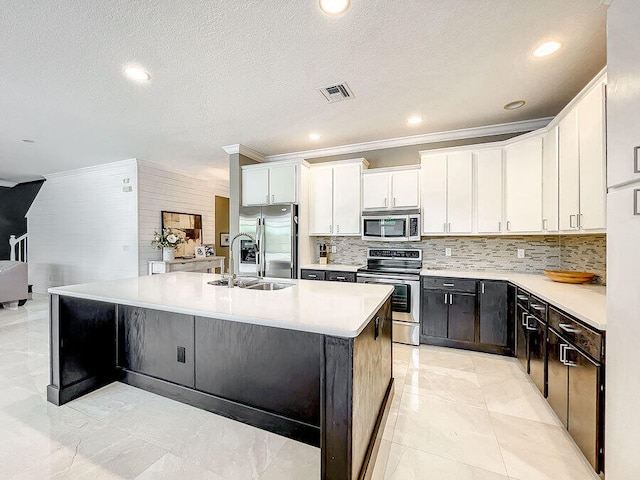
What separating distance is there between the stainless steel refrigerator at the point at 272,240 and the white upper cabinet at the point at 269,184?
0.15 metres

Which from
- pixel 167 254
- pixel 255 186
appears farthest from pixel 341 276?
pixel 167 254

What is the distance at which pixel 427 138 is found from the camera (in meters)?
3.91

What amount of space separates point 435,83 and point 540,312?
2109mm

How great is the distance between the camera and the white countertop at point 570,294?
1.63 metres

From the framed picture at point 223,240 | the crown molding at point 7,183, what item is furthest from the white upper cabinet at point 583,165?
the crown molding at point 7,183

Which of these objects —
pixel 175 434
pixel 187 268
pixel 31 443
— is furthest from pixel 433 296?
pixel 187 268

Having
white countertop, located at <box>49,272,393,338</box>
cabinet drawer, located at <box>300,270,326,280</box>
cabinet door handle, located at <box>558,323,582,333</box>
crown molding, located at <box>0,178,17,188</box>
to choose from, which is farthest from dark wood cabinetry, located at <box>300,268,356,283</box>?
crown molding, located at <box>0,178,17,188</box>

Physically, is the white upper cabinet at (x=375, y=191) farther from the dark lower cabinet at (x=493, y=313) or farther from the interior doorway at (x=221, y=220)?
the interior doorway at (x=221, y=220)

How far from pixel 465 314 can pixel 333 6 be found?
3.09 meters

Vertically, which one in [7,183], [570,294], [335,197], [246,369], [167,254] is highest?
[7,183]

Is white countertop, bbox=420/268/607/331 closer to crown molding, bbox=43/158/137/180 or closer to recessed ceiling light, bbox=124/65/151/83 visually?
recessed ceiling light, bbox=124/65/151/83

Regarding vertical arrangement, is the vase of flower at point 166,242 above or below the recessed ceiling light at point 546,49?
below

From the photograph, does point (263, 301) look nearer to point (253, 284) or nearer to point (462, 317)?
point (253, 284)

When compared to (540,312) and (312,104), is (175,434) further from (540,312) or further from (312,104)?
(312,104)
